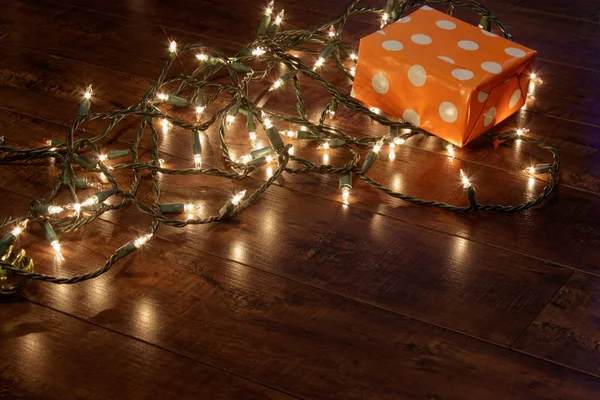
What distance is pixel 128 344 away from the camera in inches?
49.0

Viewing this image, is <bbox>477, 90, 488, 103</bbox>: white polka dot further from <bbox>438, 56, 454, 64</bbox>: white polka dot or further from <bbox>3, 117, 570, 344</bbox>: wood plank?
<bbox>3, 117, 570, 344</bbox>: wood plank

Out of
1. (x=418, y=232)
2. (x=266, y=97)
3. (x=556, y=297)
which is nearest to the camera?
(x=556, y=297)

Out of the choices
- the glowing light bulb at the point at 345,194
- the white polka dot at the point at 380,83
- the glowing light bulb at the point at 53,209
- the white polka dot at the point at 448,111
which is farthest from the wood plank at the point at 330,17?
the glowing light bulb at the point at 53,209

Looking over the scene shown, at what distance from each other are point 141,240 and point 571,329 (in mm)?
673

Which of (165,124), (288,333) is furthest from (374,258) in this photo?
(165,124)

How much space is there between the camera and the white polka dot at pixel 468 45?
172 centimetres

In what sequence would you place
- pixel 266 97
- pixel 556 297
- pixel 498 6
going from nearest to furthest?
pixel 556 297, pixel 266 97, pixel 498 6

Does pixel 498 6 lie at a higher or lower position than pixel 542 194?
higher

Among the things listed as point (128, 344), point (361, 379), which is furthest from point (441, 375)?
point (128, 344)

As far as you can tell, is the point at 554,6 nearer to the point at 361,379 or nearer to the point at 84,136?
the point at 84,136

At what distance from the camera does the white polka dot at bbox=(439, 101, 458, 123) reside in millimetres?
1644

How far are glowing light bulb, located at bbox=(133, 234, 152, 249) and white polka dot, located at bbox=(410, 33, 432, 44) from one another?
26.7 inches

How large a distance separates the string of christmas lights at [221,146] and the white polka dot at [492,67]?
14 centimetres

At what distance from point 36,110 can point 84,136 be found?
0.54 feet
